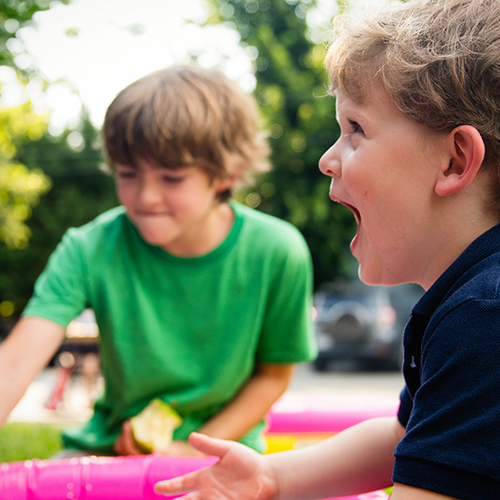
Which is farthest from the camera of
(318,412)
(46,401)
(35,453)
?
(46,401)

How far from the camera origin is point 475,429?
85 cm

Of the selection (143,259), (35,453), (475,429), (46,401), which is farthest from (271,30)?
(475,429)

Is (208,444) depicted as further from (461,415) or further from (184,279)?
(184,279)

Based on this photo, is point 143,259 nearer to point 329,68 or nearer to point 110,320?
point 110,320

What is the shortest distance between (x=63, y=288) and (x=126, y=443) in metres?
0.52

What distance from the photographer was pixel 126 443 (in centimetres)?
203

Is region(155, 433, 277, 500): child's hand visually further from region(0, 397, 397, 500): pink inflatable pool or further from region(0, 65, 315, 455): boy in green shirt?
region(0, 65, 315, 455): boy in green shirt

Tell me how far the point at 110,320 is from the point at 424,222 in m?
1.27

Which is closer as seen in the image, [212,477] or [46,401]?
[212,477]

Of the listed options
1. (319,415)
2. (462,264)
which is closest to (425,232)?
(462,264)

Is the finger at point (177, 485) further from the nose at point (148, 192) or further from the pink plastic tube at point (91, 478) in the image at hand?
A: the nose at point (148, 192)

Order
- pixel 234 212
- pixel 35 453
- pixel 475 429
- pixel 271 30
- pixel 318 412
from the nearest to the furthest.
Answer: pixel 475 429 < pixel 234 212 < pixel 318 412 < pixel 35 453 < pixel 271 30

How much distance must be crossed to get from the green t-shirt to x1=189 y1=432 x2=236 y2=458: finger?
2.90 feet

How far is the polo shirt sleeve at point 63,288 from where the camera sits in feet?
6.29
